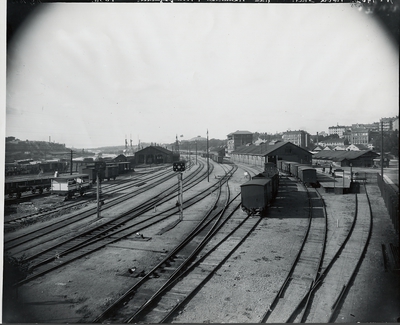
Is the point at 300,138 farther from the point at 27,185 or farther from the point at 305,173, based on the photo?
the point at 27,185

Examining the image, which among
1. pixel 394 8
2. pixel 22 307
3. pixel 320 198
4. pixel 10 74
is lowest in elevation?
pixel 22 307

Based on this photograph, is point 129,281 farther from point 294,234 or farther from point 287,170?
point 287,170

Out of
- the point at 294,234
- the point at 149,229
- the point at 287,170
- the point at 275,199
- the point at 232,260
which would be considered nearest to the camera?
the point at 232,260

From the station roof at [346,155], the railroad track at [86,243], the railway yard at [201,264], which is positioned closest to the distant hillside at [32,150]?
the railway yard at [201,264]

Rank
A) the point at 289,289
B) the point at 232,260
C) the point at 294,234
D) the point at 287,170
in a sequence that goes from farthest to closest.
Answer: the point at 287,170 → the point at 294,234 → the point at 232,260 → the point at 289,289

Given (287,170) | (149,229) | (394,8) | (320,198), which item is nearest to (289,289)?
(149,229)

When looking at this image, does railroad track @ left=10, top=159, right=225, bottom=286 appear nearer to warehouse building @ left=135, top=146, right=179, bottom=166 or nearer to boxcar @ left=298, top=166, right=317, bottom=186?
boxcar @ left=298, top=166, right=317, bottom=186

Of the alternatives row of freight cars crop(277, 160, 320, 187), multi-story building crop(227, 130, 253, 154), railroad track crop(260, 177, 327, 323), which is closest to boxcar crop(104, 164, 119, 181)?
multi-story building crop(227, 130, 253, 154)
